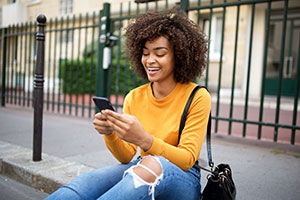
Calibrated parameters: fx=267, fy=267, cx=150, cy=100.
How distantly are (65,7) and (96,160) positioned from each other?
51.5 feet

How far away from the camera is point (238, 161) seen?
3033mm

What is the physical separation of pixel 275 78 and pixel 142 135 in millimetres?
10264

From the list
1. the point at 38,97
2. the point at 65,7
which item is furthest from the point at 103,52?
the point at 65,7

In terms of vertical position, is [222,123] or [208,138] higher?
[208,138]

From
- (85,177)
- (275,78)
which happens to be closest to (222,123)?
(85,177)

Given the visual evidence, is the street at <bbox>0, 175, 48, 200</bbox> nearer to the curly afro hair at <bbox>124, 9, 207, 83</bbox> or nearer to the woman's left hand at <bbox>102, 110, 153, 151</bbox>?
the woman's left hand at <bbox>102, 110, 153, 151</bbox>

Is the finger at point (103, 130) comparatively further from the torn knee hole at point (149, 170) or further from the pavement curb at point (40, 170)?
the pavement curb at point (40, 170)

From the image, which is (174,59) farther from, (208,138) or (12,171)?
(12,171)

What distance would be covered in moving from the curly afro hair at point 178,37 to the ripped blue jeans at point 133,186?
2.12ft

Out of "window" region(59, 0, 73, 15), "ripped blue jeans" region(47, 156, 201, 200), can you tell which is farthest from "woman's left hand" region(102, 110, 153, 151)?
"window" region(59, 0, 73, 15)

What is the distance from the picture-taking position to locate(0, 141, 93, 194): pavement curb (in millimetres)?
2412

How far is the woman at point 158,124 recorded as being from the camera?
1375 mm

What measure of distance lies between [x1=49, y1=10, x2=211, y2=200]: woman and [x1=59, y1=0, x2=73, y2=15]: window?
16.0 m

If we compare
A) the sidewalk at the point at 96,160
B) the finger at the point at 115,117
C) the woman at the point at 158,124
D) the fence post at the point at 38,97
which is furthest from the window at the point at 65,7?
the finger at the point at 115,117
